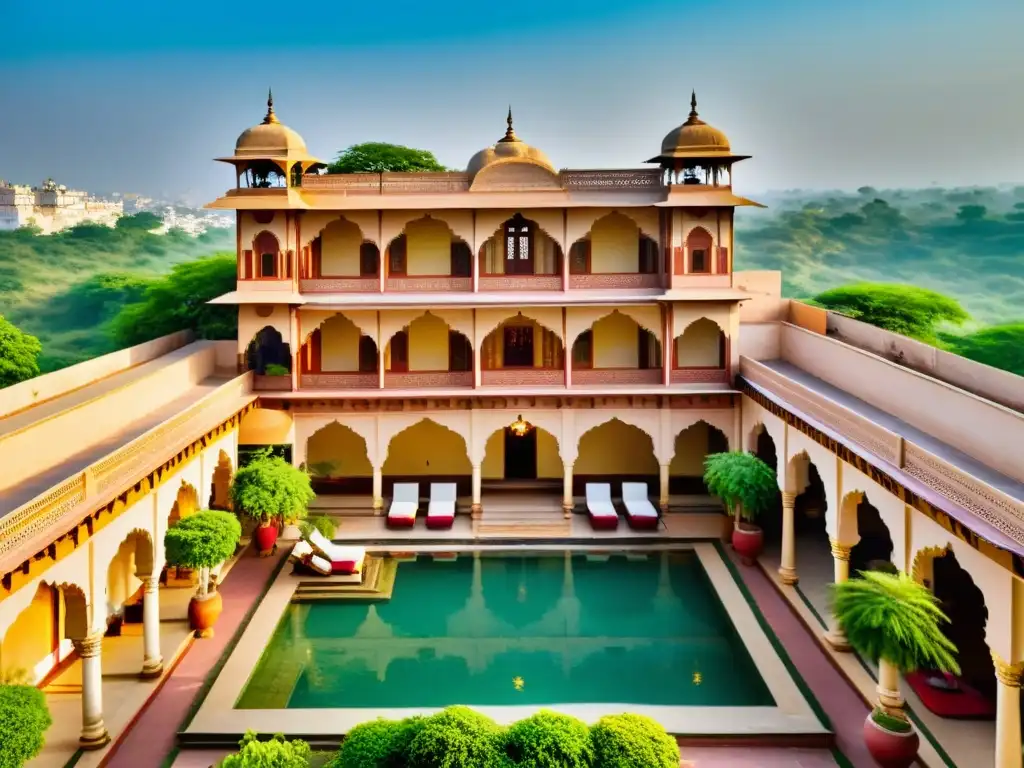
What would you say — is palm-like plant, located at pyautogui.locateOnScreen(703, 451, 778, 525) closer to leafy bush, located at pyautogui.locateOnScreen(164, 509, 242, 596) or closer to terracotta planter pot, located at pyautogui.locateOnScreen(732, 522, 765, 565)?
terracotta planter pot, located at pyautogui.locateOnScreen(732, 522, 765, 565)

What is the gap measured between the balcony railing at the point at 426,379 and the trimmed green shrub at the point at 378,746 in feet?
40.2

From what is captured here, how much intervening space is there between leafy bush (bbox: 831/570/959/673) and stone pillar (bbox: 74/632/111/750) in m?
9.14

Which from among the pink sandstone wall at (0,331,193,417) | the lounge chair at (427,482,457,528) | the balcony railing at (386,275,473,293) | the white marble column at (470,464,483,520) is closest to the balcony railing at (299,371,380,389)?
the balcony railing at (386,275,473,293)

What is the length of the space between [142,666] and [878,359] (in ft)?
44.0

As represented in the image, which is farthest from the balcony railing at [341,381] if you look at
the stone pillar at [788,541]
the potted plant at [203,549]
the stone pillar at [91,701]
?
the stone pillar at [91,701]

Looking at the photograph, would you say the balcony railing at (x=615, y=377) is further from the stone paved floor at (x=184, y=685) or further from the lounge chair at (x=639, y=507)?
the stone paved floor at (x=184, y=685)

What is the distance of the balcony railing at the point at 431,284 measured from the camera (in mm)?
20828

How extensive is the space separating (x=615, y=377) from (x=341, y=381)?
639cm

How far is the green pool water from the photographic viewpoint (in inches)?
496

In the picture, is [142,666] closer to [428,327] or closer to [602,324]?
[428,327]

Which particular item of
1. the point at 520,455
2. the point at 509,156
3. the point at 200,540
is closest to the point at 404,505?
the point at 520,455

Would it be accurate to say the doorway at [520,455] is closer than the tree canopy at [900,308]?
Yes

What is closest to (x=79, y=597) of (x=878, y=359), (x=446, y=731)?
(x=446, y=731)

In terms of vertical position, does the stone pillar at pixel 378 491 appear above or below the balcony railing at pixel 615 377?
below
